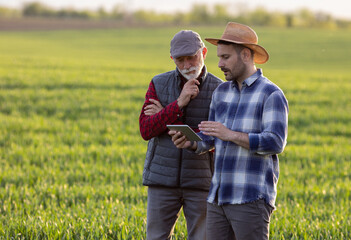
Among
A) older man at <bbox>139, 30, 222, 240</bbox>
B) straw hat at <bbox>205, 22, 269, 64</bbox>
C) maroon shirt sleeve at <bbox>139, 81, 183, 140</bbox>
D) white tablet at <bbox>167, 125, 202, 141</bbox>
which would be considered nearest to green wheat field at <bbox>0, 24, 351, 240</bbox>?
older man at <bbox>139, 30, 222, 240</bbox>

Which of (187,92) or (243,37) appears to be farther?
(187,92)

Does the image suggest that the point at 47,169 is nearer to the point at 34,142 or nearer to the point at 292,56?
the point at 34,142

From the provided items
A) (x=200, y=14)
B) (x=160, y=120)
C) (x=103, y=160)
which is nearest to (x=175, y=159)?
(x=160, y=120)

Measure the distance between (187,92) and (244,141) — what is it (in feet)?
2.11

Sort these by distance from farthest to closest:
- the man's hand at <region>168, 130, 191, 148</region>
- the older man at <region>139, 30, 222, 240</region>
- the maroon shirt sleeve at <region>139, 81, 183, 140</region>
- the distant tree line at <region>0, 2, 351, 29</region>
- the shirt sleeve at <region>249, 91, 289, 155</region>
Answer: the distant tree line at <region>0, 2, 351, 29</region> < the older man at <region>139, 30, 222, 240</region> < the maroon shirt sleeve at <region>139, 81, 183, 140</region> < the man's hand at <region>168, 130, 191, 148</region> < the shirt sleeve at <region>249, 91, 289, 155</region>

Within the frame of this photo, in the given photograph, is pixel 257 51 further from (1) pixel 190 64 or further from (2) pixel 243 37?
(1) pixel 190 64

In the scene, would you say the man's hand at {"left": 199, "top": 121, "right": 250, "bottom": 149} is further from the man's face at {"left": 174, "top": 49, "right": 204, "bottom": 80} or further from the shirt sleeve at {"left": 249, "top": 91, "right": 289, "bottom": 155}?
the man's face at {"left": 174, "top": 49, "right": 204, "bottom": 80}

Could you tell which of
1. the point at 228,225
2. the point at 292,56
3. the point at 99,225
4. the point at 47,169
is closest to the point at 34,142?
the point at 47,169

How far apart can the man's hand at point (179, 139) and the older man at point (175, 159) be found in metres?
0.18

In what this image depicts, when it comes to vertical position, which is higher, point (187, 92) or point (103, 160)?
point (187, 92)

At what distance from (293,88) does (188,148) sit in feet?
65.7

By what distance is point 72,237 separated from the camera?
5.41 metres

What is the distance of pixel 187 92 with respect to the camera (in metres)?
3.90

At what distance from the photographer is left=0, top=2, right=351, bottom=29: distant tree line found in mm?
118062
